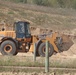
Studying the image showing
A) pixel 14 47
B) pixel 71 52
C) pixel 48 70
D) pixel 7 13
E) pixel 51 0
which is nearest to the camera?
pixel 48 70

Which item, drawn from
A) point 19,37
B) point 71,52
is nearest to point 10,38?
point 19,37

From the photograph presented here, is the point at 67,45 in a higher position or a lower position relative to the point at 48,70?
lower

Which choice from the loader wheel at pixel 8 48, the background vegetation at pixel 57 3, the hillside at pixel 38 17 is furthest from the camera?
the background vegetation at pixel 57 3

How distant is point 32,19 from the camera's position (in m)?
61.6

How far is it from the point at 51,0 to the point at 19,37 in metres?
74.8

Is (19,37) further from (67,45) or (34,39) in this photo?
(67,45)

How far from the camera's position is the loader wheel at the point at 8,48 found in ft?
85.5

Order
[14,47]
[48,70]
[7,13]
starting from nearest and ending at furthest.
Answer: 1. [48,70]
2. [14,47]
3. [7,13]

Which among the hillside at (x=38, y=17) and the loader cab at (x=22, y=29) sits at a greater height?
the loader cab at (x=22, y=29)

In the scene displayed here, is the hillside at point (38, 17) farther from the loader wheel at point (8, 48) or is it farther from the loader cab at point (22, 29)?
the loader cab at point (22, 29)

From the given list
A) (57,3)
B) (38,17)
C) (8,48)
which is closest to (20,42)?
(8,48)

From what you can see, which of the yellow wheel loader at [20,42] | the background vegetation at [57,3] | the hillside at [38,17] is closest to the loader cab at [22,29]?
the yellow wheel loader at [20,42]

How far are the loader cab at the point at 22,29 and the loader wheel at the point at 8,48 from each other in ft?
2.64

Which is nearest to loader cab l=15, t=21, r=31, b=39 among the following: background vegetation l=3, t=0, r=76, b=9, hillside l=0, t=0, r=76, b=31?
hillside l=0, t=0, r=76, b=31
